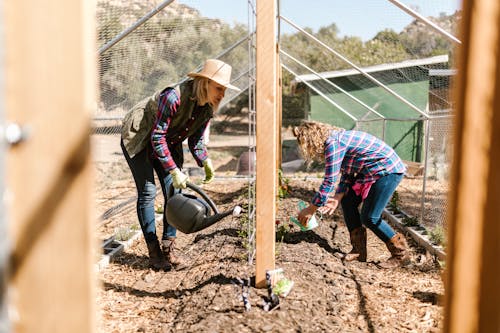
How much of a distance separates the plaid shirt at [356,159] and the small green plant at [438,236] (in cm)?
96

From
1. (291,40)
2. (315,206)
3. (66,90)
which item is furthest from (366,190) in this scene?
(291,40)

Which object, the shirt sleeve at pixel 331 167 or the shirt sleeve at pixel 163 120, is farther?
the shirt sleeve at pixel 331 167

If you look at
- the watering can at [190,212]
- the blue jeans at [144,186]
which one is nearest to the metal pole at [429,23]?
the watering can at [190,212]

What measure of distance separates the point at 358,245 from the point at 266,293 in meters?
1.65

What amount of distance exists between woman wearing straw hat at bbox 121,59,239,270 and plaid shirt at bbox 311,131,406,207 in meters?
0.97

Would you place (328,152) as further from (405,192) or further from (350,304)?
(405,192)

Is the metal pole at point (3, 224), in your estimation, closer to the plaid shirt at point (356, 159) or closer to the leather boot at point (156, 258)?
the plaid shirt at point (356, 159)

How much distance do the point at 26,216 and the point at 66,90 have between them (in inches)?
9.2

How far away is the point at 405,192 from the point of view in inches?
333

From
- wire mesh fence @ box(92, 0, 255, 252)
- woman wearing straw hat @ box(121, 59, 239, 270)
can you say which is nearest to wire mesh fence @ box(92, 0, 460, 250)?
wire mesh fence @ box(92, 0, 255, 252)

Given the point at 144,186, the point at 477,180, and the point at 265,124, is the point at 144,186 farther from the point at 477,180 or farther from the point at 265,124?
the point at 477,180

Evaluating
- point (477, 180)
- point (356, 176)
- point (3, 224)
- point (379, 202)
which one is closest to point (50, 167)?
point (3, 224)

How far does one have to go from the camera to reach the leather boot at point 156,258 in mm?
3973

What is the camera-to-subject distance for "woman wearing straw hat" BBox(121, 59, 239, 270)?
356cm
